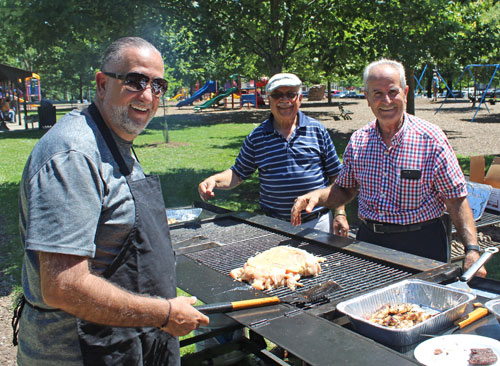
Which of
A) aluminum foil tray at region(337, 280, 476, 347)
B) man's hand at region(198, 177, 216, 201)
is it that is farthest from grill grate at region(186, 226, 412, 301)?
man's hand at region(198, 177, 216, 201)

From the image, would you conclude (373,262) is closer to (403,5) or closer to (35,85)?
(403,5)

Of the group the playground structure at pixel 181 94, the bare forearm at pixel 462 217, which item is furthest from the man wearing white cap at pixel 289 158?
the playground structure at pixel 181 94

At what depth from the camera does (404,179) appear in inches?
119


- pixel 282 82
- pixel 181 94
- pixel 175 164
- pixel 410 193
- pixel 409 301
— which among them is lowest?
pixel 175 164

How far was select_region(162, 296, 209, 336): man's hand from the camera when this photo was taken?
5.55ft

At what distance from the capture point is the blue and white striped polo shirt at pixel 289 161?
12.7 feet

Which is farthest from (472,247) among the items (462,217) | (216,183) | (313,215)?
(216,183)

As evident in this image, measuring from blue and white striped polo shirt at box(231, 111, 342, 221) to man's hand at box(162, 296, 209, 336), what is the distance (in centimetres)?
223

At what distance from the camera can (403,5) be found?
6734 mm

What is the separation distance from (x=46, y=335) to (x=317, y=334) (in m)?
0.99

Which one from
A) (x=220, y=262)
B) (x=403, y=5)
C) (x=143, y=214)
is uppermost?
(x=403, y=5)

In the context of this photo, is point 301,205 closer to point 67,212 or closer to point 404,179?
point 404,179

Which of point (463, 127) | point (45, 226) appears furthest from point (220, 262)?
point (463, 127)

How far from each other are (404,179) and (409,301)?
98 centimetres
